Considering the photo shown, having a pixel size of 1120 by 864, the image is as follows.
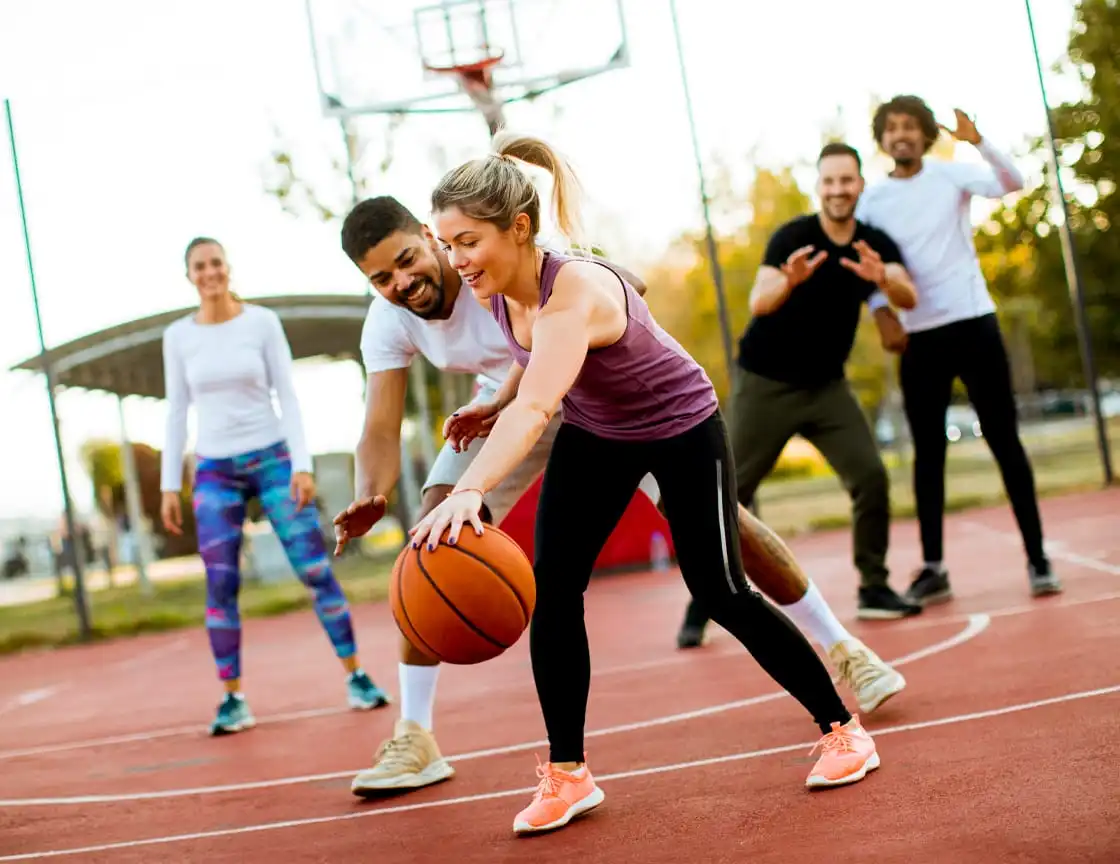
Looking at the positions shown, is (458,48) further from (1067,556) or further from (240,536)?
(240,536)

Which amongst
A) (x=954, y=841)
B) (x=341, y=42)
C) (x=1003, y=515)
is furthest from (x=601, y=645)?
(x=341, y=42)

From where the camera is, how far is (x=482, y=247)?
351 centimetres

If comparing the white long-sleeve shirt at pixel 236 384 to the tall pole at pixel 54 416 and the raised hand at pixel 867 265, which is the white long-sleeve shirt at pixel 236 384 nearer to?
the raised hand at pixel 867 265

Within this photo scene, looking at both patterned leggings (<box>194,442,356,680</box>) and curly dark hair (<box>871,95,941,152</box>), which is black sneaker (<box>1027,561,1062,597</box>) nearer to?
curly dark hair (<box>871,95,941,152</box>)

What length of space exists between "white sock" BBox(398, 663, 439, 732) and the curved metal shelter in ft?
36.8

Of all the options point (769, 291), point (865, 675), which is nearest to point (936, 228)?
point (769, 291)

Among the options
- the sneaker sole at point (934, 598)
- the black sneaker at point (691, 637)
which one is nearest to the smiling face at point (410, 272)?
the black sneaker at point (691, 637)

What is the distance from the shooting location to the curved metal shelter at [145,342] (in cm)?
1725

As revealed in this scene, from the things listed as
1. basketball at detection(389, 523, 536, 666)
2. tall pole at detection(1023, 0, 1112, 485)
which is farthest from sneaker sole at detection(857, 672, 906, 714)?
tall pole at detection(1023, 0, 1112, 485)

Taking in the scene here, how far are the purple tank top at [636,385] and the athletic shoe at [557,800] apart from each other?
870 mm

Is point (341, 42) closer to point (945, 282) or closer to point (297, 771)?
point (945, 282)

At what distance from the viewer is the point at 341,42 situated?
13.6m

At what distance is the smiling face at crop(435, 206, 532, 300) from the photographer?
3.51m

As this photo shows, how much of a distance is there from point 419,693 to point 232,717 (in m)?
1.97
